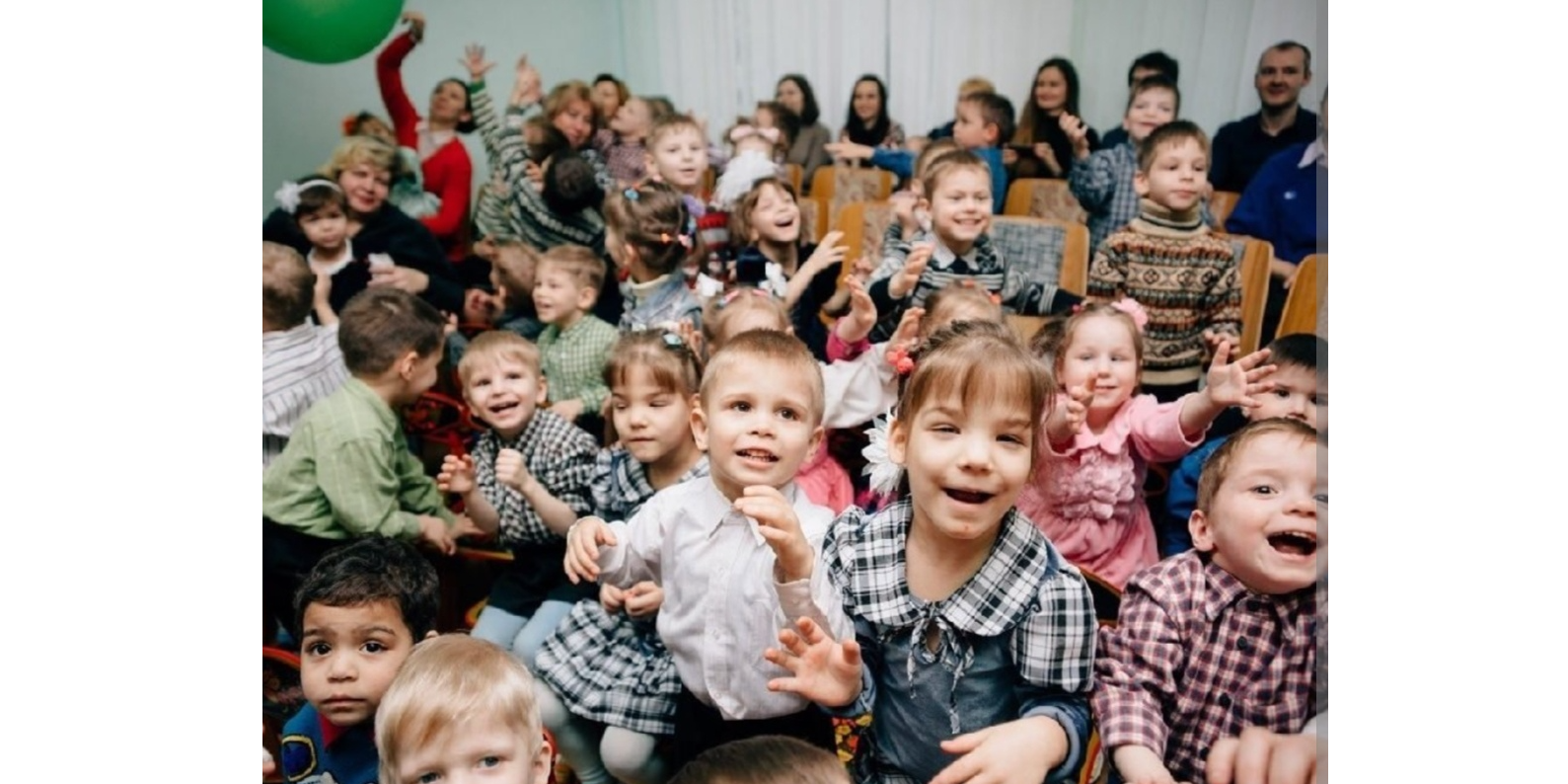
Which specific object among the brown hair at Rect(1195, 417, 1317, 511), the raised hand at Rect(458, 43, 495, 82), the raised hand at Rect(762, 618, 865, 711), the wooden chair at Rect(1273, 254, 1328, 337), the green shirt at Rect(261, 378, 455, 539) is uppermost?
the raised hand at Rect(458, 43, 495, 82)

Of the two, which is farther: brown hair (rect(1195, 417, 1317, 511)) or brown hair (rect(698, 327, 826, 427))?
brown hair (rect(698, 327, 826, 427))

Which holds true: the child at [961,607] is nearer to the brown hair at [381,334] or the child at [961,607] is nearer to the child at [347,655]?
the child at [347,655]

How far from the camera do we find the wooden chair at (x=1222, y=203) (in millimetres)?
2074

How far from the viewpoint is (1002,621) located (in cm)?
83

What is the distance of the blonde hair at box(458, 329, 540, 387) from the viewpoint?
5.06ft


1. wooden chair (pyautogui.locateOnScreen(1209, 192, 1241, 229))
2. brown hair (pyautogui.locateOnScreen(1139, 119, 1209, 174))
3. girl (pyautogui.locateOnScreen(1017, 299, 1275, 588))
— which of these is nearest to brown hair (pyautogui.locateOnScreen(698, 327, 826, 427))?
girl (pyautogui.locateOnScreen(1017, 299, 1275, 588))

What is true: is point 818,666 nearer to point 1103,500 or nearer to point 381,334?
point 1103,500

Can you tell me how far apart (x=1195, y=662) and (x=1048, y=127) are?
5.86 feet

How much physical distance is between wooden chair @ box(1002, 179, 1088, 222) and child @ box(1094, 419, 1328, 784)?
1704 millimetres

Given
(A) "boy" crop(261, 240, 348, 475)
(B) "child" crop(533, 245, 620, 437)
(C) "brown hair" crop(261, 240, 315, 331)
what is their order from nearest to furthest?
1. (A) "boy" crop(261, 240, 348, 475)
2. (C) "brown hair" crop(261, 240, 315, 331)
3. (B) "child" crop(533, 245, 620, 437)

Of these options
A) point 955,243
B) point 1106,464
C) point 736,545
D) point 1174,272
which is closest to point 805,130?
point 955,243

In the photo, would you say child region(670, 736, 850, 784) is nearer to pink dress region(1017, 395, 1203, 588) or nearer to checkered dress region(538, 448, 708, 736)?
checkered dress region(538, 448, 708, 736)
